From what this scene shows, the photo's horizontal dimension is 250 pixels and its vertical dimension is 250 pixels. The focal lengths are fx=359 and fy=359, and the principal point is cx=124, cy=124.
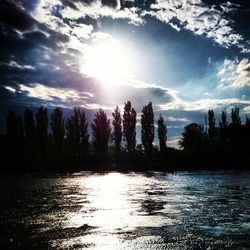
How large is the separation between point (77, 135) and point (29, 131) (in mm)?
12871

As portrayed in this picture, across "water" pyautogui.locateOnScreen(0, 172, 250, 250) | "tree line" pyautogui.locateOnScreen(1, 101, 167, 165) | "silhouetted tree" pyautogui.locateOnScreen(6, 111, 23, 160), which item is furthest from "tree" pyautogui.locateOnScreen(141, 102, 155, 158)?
"water" pyautogui.locateOnScreen(0, 172, 250, 250)

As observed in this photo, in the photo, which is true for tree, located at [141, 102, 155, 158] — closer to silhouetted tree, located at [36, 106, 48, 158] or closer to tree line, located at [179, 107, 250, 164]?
tree line, located at [179, 107, 250, 164]

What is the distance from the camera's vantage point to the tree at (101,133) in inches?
3711

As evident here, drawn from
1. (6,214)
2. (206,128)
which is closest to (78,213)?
(6,214)

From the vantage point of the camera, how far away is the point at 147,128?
325 ft

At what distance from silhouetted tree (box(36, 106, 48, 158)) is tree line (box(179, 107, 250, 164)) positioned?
122ft

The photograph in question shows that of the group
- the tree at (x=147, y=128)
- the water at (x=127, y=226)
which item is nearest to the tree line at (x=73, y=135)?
the tree at (x=147, y=128)

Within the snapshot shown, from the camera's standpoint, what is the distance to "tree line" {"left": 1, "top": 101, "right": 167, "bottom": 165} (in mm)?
89875

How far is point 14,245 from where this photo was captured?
10.3 metres

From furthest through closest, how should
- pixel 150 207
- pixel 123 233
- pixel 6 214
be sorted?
pixel 150 207 < pixel 6 214 < pixel 123 233

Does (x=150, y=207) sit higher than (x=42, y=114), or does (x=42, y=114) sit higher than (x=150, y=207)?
(x=42, y=114)

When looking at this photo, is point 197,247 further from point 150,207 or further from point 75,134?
point 75,134

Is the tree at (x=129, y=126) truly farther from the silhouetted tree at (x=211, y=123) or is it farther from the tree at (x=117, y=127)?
the silhouetted tree at (x=211, y=123)

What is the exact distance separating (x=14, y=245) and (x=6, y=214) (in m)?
6.63
